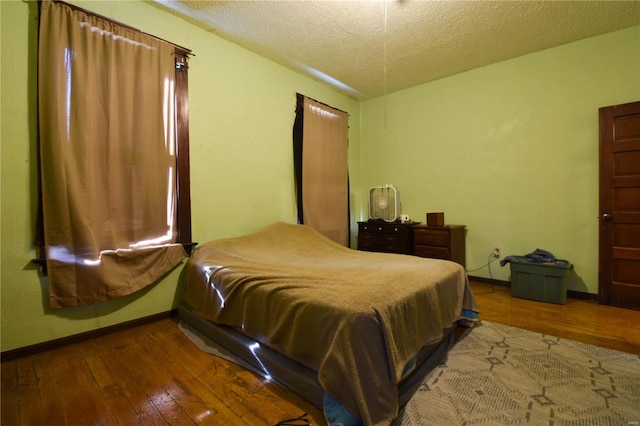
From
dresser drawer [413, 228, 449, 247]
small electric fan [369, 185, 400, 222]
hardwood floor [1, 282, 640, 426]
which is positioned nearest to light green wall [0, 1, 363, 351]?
hardwood floor [1, 282, 640, 426]

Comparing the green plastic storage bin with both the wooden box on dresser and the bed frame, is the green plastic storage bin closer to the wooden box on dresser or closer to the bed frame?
the wooden box on dresser

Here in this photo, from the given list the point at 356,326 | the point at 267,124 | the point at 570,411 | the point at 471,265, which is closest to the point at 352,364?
the point at 356,326

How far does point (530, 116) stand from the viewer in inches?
129

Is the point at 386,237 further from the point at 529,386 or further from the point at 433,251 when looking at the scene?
the point at 529,386

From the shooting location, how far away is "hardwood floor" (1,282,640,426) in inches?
→ 53.9

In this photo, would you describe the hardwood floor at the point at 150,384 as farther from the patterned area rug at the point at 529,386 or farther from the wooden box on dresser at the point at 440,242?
the wooden box on dresser at the point at 440,242

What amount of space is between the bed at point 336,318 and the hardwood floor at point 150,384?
0.51 ft

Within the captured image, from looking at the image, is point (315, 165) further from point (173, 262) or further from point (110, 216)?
point (110, 216)

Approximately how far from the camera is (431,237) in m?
3.53

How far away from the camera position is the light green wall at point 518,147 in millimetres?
2949

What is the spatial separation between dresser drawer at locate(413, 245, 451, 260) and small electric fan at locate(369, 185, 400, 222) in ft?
1.78

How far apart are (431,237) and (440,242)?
123mm

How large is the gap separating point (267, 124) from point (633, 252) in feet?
12.7

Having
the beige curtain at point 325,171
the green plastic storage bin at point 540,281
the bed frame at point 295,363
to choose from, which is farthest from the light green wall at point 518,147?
the bed frame at point 295,363
